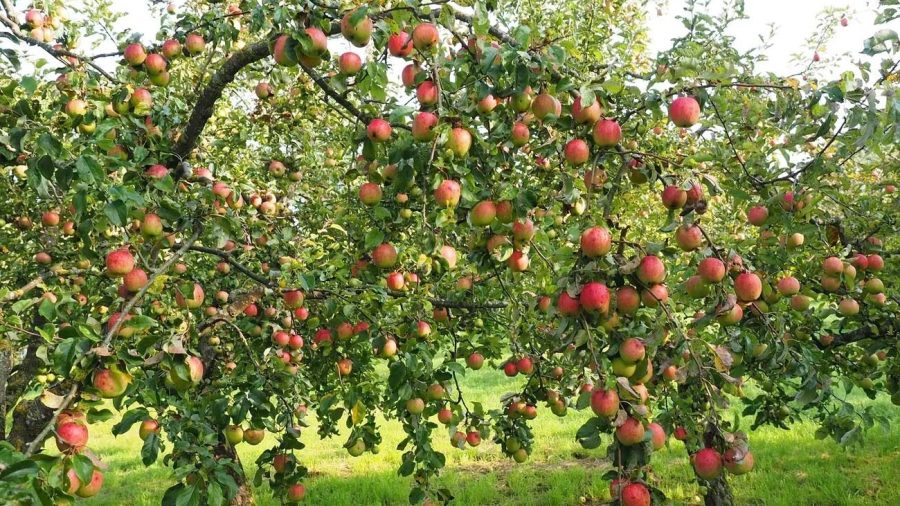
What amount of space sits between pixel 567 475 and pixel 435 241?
18.2 feet

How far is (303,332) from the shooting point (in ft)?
13.6

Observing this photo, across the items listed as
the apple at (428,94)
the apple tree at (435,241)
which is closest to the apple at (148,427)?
the apple tree at (435,241)

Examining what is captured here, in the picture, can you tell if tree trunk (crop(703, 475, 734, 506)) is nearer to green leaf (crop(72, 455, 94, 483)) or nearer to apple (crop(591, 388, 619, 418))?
apple (crop(591, 388, 619, 418))

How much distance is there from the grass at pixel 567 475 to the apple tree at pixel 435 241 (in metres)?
2.13

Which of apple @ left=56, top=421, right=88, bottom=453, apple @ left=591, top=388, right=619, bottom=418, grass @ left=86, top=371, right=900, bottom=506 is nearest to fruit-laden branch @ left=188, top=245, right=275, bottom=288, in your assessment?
apple @ left=56, top=421, right=88, bottom=453

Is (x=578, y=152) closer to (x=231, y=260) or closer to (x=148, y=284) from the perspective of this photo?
(x=148, y=284)

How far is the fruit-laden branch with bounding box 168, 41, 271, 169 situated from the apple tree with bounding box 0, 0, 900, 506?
1cm

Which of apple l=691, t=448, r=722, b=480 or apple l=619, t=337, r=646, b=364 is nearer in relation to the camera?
apple l=619, t=337, r=646, b=364

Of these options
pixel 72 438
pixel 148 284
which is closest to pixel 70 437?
pixel 72 438

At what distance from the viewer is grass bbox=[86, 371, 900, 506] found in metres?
5.86

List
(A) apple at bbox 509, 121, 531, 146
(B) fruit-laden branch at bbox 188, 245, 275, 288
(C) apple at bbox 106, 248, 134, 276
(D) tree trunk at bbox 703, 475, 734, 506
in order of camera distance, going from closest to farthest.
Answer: (A) apple at bbox 509, 121, 531, 146 < (C) apple at bbox 106, 248, 134, 276 < (B) fruit-laden branch at bbox 188, 245, 275, 288 < (D) tree trunk at bbox 703, 475, 734, 506

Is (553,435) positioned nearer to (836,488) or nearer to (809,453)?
(809,453)

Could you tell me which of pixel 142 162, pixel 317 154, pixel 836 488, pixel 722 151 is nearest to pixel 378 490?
pixel 317 154

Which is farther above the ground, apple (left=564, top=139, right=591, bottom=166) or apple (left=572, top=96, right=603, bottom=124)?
apple (left=572, top=96, right=603, bottom=124)
